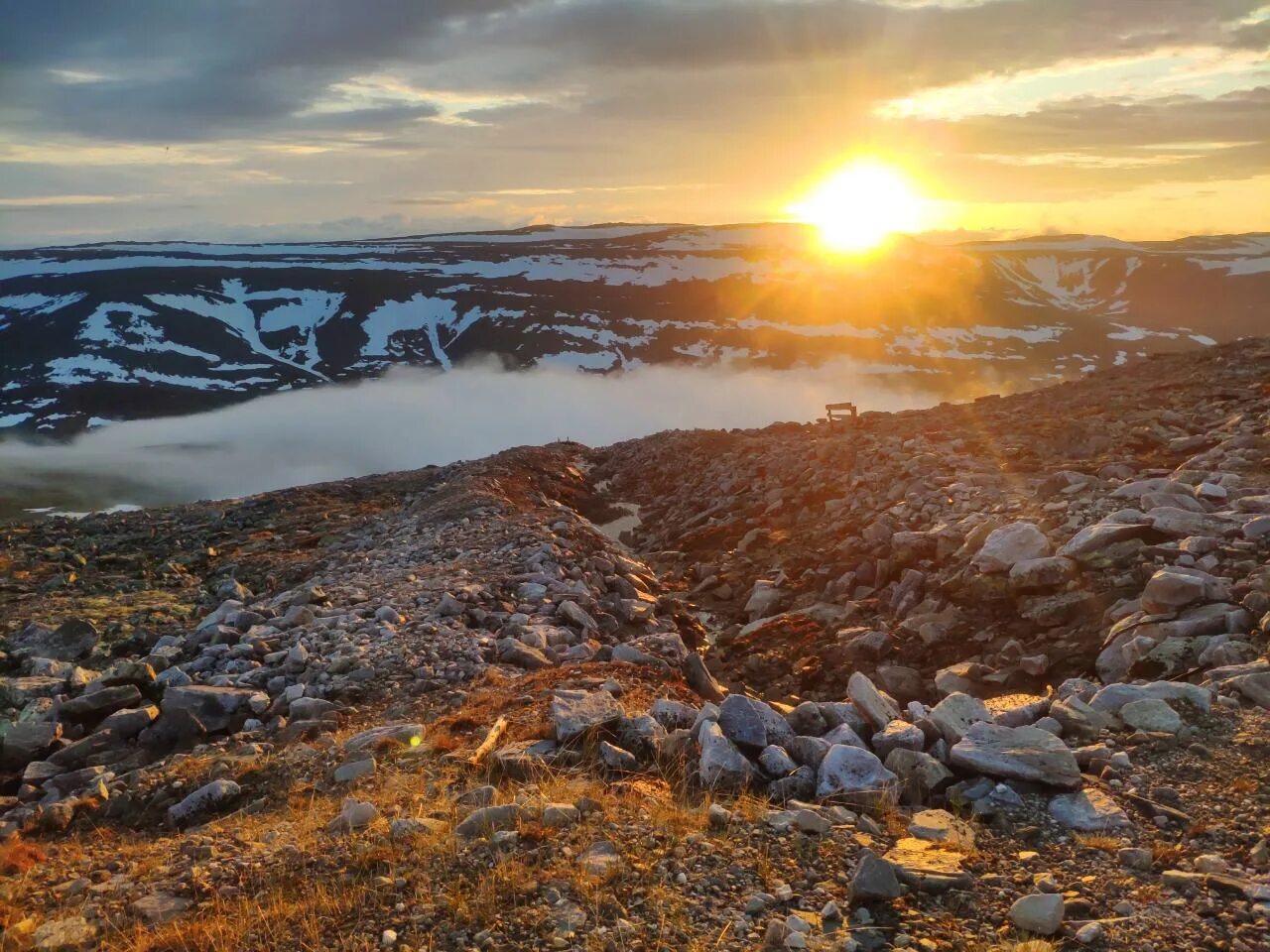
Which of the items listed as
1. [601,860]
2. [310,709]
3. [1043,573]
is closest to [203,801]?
[310,709]

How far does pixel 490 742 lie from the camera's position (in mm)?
7770

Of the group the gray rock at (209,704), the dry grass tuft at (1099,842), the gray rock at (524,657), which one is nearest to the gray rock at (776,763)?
the dry grass tuft at (1099,842)

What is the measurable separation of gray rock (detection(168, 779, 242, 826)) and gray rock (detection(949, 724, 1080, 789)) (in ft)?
21.3

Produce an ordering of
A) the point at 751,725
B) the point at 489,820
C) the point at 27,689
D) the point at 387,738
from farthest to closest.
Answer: the point at 27,689 → the point at 387,738 → the point at 751,725 → the point at 489,820

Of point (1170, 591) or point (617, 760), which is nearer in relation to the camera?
point (617, 760)

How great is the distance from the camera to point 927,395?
538ft

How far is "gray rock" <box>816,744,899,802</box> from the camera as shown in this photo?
248 inches

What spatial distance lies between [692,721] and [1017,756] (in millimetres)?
2886

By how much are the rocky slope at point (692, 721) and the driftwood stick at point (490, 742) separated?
198 millimetres

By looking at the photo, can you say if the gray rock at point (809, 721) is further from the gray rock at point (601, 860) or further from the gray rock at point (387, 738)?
the gray rock at point (387, 738)

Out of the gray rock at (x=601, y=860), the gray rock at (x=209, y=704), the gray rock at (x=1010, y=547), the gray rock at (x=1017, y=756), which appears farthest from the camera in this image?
the gray rock at (x=1010, y=547)

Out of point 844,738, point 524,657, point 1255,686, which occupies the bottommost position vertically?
point 524,657

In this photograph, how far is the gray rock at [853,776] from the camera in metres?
6.29

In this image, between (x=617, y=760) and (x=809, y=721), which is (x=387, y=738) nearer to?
(x=617, y=760)
